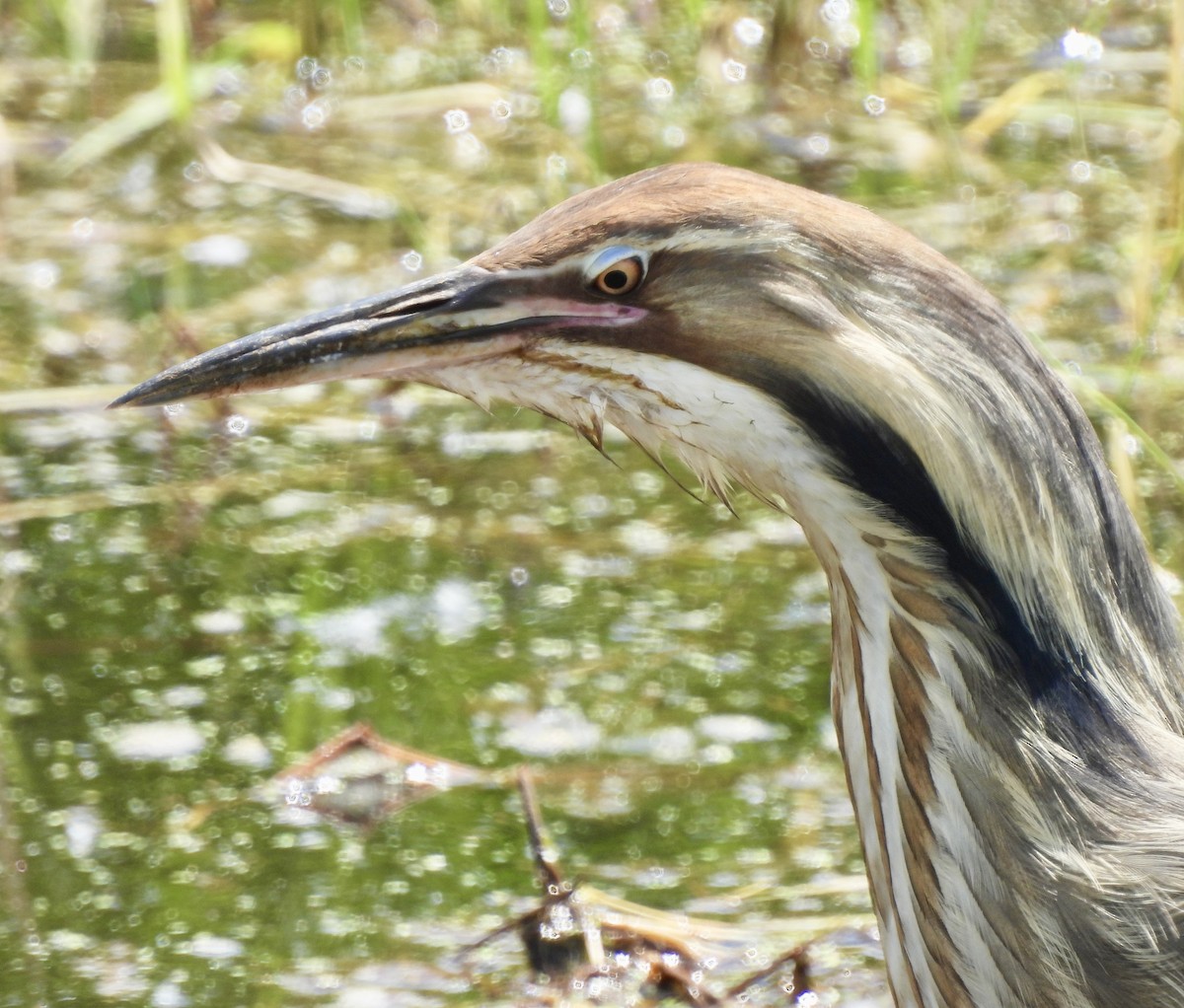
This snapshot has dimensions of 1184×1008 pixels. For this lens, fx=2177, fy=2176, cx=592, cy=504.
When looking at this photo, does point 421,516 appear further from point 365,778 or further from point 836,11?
point 836,11

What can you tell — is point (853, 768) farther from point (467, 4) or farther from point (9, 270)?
point (467, 4)

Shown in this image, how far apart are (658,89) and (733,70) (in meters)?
0.26

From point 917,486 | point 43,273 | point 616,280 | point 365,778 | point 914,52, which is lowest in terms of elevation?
point 365,778

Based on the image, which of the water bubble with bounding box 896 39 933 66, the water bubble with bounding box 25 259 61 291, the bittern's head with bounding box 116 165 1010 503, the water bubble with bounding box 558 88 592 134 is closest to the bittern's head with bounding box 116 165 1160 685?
the bittern's head with bounding box 116 165 1010 503

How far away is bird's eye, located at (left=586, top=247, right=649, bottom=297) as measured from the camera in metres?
2.21

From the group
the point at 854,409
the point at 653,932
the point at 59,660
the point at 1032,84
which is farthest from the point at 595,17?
the point at 854,409

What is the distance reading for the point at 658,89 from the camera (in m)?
5.91

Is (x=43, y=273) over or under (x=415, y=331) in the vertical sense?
under

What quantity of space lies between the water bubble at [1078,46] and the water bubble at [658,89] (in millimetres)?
1067

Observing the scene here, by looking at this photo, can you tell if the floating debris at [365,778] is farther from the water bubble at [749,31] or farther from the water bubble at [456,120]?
the water bubble at [749,31]

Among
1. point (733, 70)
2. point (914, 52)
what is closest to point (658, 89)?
point (733, 70)

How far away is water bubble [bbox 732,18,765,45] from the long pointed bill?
4.03m

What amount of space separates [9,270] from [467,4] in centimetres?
193

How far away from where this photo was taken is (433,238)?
4922mm
